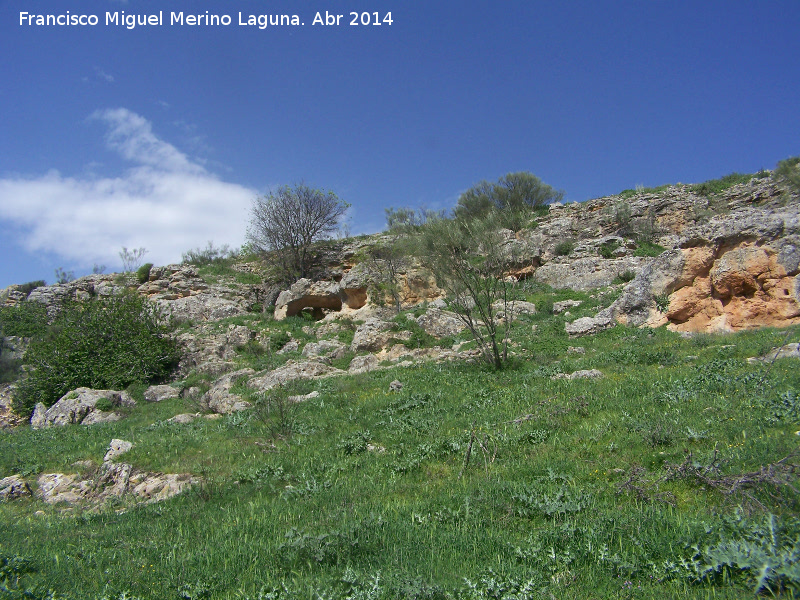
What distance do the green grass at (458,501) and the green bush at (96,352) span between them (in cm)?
881

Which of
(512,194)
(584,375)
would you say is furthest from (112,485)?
(512,194)

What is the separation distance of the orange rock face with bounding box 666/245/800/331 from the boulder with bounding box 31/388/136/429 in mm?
16345

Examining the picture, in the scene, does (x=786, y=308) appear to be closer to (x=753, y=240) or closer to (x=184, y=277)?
(x=753, y=240)

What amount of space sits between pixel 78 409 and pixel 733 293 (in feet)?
61.3

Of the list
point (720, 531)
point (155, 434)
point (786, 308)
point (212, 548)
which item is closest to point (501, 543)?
point (720, 531)

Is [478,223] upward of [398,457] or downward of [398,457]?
upward

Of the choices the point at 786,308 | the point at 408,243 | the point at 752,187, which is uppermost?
the point at 752,187

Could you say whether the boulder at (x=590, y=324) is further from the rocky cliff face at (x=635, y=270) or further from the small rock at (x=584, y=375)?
the small rock at (x=584, y=375)

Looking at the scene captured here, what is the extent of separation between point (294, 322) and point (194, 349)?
16.8 feet

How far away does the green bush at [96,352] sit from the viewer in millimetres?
17656

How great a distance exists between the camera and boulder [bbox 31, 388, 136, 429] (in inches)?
554

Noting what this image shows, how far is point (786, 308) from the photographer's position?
11609 millimetres

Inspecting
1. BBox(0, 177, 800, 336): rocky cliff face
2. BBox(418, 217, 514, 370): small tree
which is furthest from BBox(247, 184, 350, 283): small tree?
BBox(418, 217, 514, 370): small tree

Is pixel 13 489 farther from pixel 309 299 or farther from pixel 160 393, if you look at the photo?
pixel 309 299
